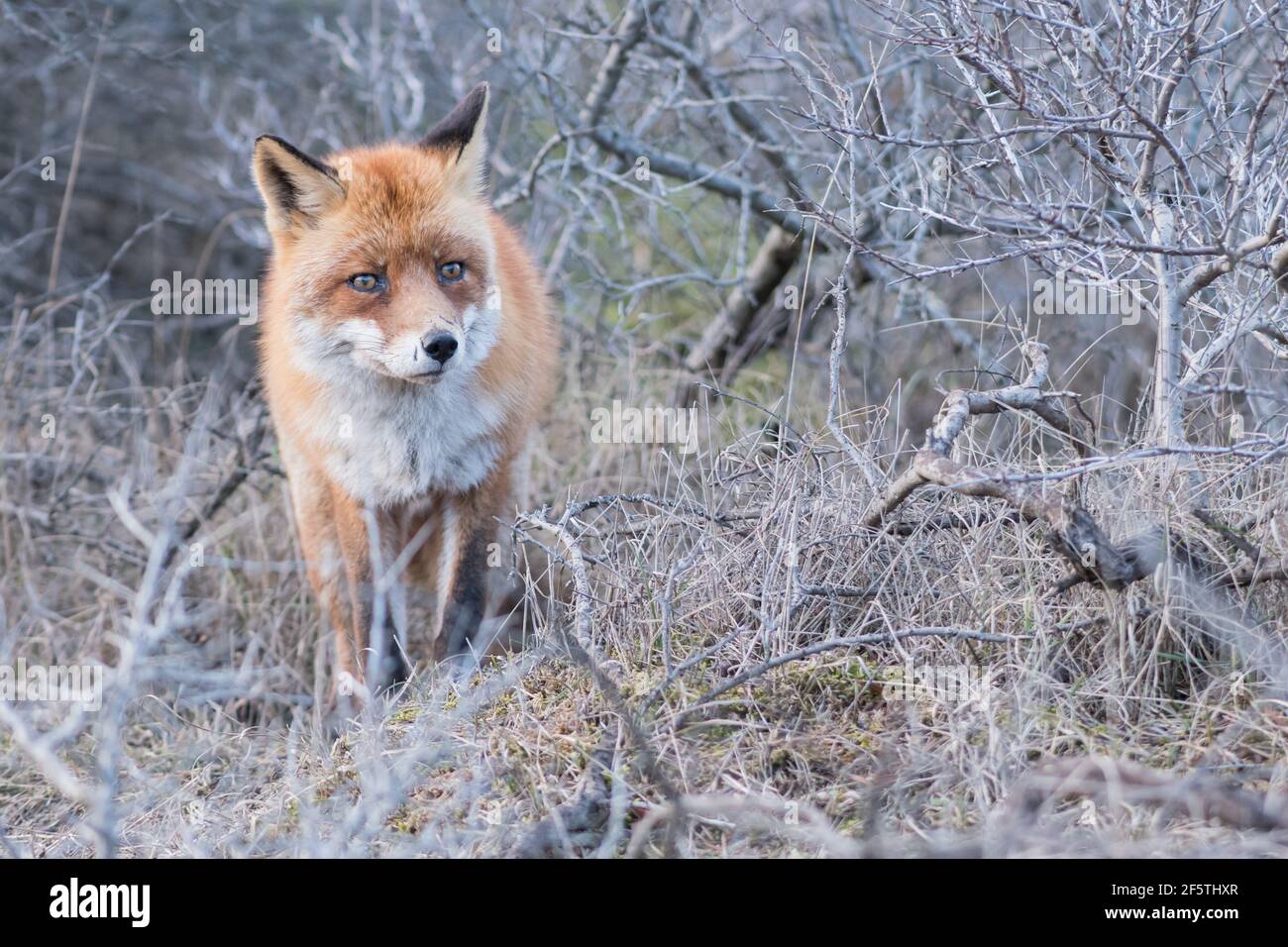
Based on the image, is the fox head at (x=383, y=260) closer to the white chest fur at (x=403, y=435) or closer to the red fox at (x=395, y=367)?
the red fox at (x=395, y=367)

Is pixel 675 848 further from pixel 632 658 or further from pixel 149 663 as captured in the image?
pixel 149 663

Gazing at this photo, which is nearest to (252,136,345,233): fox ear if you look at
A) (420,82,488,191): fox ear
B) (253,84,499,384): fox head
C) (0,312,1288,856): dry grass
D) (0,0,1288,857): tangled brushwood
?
(253,84,499,384): fox head

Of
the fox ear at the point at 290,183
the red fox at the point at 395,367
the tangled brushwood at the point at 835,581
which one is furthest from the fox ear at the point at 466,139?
the tangled brushwood at the point at 835,581

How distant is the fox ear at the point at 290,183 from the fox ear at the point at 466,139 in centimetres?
45

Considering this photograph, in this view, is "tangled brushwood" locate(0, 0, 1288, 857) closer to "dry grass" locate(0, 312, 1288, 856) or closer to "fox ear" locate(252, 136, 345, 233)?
"dry grass" locate(0, 312, 1288, 856)

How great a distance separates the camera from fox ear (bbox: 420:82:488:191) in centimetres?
418

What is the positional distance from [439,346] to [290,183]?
2.91ft

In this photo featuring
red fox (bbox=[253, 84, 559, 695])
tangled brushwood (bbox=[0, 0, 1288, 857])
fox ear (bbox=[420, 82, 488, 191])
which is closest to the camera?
tangled brushwood (bbox=[0, 0, 1288, 857])

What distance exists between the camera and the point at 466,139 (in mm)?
4176

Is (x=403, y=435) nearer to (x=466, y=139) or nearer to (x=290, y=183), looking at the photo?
(x=290, y=183)

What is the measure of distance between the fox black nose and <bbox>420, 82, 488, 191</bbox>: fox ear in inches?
32.7

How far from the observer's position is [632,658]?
3301 millimetres

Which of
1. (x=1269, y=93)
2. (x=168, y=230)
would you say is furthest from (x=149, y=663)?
(x=168, y=230)

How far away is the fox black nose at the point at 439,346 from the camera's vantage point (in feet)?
11.9
